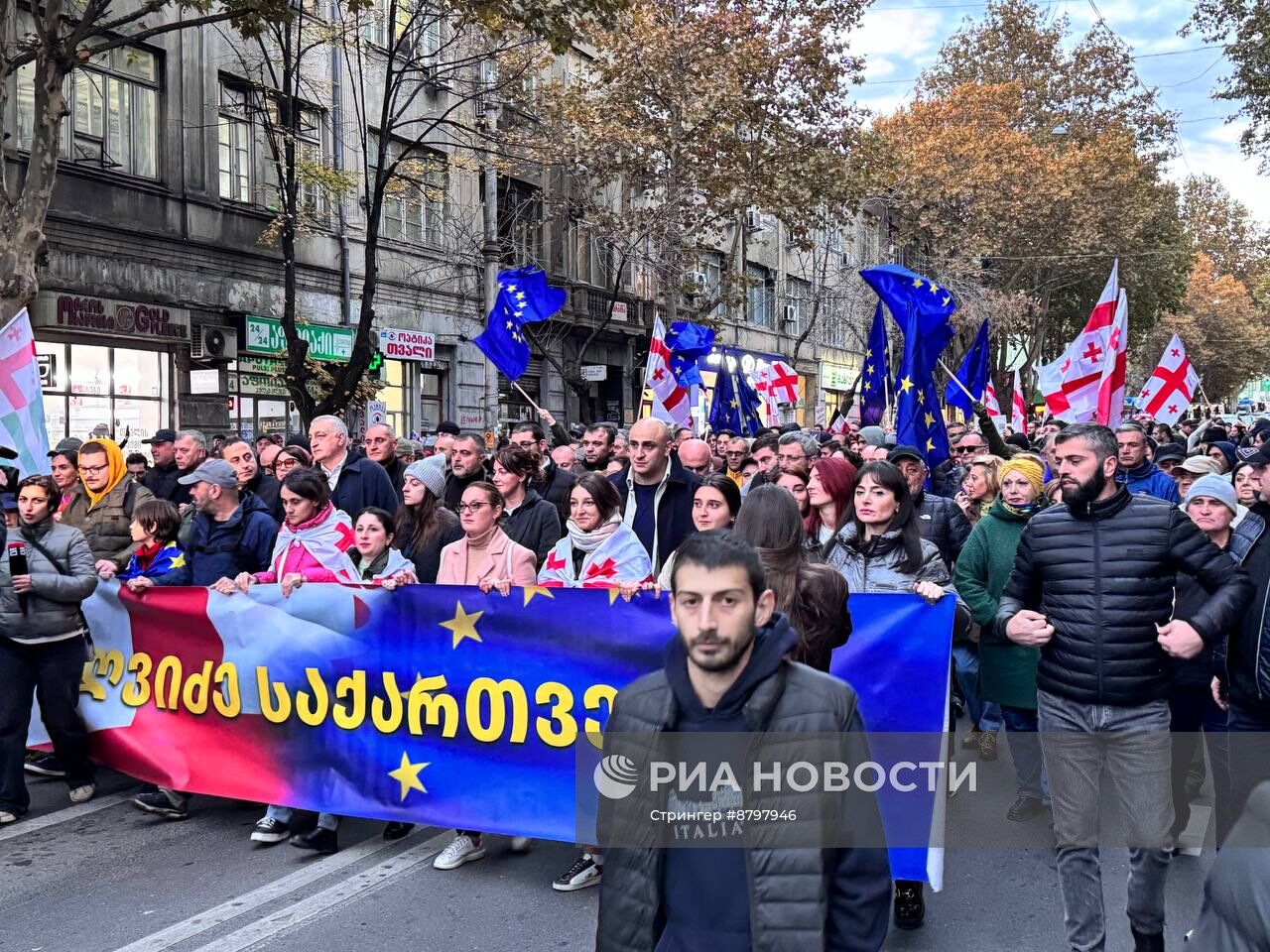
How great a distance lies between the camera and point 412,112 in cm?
2447

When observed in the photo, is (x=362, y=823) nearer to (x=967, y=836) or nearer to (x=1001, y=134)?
(x=967, y=836)

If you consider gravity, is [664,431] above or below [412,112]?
below

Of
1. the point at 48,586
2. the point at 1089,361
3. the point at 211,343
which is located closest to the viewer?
the point at 48,586

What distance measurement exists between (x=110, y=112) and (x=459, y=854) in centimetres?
1532

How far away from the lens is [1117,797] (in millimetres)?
4156

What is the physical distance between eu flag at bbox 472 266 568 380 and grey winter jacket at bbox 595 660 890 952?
400 inches

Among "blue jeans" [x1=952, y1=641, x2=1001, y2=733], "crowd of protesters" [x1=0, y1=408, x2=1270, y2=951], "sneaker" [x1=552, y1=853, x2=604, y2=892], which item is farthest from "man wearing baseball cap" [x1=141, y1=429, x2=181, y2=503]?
"blue jeans" [x1=952, y1=641, x2=1001, y2=733]

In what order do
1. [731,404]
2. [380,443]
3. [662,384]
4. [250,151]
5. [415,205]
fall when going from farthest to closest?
[415,205] → [250,151] → [731,404] → [662,384] → [380,443]

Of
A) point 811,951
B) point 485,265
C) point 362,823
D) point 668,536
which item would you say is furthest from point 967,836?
point 485,265

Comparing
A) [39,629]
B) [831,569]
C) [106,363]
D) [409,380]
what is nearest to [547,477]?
[39,629]

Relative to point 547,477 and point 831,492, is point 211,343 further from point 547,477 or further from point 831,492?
point 831,492

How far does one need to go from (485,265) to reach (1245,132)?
14.5 m

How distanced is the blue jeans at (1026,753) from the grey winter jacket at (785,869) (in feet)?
12.3

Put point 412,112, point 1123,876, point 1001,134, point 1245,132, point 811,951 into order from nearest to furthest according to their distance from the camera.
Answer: point 811,951
point 1123,876
point 1245,132
point 412,112
point 1001,134
